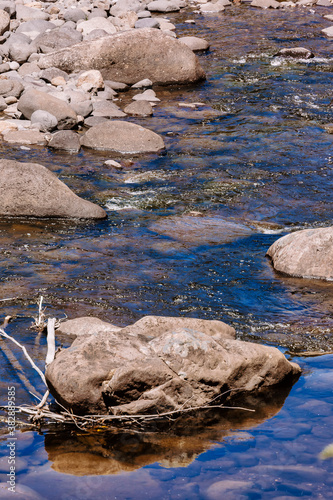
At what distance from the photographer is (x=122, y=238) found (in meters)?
8.23

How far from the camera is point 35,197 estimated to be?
340 inches

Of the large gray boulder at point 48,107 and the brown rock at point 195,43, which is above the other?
the brown rock at point 195,43

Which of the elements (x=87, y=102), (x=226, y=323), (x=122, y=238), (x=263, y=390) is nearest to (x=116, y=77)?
(x=87, y=102)

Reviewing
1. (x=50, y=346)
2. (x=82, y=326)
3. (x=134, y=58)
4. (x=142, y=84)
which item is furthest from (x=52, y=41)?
(x=50, y=346)

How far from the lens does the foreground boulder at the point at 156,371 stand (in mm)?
4492

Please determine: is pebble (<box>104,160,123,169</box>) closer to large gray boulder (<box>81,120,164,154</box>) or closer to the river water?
the river water

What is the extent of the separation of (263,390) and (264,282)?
226 centimetres

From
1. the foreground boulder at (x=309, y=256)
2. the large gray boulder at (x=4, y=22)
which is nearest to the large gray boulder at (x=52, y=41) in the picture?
the large gray boulder at (x=4, y=22)

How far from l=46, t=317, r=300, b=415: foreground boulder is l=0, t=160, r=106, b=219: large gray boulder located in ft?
12.6

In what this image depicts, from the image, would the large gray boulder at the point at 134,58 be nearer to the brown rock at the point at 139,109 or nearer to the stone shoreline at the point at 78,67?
the stone shoreline at the point at 78,67

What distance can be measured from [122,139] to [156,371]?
7605 mm

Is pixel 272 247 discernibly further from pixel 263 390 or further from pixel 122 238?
pixel 263 390

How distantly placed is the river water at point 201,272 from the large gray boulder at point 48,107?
4.09 ft

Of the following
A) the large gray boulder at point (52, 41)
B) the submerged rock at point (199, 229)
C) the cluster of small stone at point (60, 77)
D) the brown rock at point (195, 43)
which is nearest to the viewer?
the submerged rock at point (199, 229)
